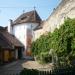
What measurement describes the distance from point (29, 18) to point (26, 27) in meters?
2.31

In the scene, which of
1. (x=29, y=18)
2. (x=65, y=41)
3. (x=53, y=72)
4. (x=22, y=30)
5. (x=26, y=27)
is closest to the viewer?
(x=53, y=72)

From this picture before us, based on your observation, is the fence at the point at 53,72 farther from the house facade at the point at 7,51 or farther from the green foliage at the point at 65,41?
the house facade at the point at 7,51

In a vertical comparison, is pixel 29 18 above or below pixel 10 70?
above

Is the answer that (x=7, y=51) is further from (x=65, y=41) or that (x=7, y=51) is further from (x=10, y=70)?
(x=65, y=41)

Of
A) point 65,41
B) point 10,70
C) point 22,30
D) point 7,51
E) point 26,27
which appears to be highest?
point 26,27

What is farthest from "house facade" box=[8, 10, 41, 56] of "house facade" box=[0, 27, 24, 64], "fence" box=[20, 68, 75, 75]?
"fence" box=[20, 68, 75, 75]

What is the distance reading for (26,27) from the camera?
5388cm

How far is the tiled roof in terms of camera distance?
2140 inches

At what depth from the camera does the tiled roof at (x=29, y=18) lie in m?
54.4

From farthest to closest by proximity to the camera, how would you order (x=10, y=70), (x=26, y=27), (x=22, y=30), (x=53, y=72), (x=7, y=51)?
(x=22, y=30) < (x=26, y=27) < (x=7, y=51) < (x=10, y=70) < (x=53, y=72)

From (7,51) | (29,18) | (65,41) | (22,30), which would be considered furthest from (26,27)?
(65,41)

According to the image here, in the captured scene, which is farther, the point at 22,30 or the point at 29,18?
the point at 29,18

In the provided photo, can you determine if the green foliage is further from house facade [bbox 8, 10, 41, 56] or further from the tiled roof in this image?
the tiled roof

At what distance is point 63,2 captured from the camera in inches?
1242
